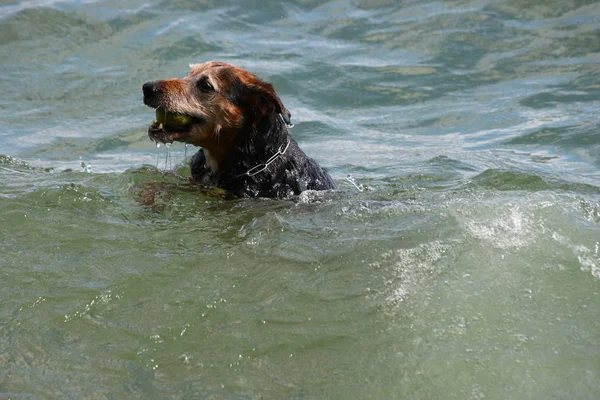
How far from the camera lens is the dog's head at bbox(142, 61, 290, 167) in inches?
260

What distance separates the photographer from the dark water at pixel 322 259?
13.8 feet

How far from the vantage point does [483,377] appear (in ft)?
13.7

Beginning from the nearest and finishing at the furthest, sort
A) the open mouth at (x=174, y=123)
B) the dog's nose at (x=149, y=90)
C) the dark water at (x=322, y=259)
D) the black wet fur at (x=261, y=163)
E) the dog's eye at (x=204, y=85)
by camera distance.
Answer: the dark water at (x=322, y=259) → the dog's nose at (x=149, y=90) → the open mouth at (x=174, y=123) → the dog's eye at (x=204, y=85) → the black wet fur at (x=261, y=163)

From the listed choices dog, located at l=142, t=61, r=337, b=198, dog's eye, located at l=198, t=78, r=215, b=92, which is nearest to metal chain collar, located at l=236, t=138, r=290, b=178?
dog, located at l=142, t=61, r=337, b=198

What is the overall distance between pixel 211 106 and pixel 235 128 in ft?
0.90

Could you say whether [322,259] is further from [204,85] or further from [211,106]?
[204,85]

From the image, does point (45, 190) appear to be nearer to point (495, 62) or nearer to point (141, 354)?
point (141, 354)

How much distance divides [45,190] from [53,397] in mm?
2982

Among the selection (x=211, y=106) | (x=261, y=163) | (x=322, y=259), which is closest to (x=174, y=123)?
(x=211, y=106)

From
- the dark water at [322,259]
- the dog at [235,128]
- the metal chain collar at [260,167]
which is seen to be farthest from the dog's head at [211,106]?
the dark water at [322,259]

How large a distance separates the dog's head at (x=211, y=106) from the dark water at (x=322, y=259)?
546mm

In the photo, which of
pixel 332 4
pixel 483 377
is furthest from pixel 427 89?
pixel 483 377

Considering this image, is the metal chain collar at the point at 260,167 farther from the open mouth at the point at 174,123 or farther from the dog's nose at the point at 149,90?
the dog's nose at the point at 149,90

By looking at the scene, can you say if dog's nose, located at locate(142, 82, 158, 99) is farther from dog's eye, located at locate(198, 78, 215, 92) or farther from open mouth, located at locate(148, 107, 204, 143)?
dog's eye, located at locate(198, 78, 215, 92)
